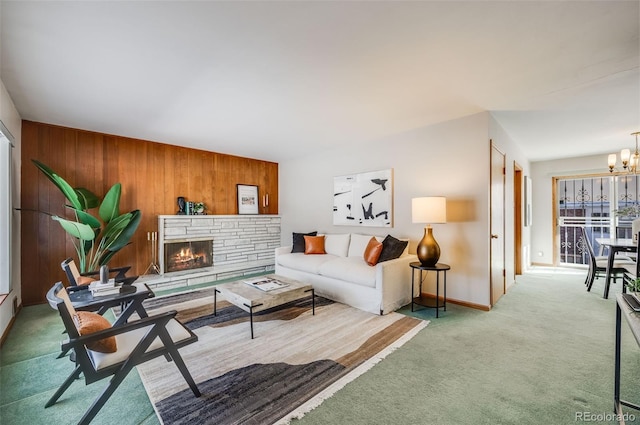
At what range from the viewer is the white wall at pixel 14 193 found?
9.12 ft

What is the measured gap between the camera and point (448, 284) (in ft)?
12.5

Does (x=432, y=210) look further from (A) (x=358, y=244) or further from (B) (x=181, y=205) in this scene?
(B) (x=181, y=205)

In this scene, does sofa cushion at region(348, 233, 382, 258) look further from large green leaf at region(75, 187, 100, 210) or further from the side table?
large green leaf at region(75, 187, 100, 210)

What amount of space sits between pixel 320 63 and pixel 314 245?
313cm

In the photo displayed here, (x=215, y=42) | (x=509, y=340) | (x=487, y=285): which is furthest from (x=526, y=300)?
(x=215, y=42)

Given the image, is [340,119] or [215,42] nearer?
[215,42]

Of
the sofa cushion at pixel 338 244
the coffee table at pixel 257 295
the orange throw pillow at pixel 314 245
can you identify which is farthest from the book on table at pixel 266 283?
the sofa cushion at pixel 338 244

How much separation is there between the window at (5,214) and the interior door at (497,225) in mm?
5720

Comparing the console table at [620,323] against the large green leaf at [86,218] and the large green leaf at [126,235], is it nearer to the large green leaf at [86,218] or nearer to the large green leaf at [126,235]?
the large green leaf at [126,235]

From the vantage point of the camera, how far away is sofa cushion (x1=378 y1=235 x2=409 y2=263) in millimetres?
3676

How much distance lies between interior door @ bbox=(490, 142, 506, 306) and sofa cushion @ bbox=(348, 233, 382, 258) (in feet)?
5.08

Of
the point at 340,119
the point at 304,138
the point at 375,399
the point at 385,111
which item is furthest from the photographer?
the point at 304,138

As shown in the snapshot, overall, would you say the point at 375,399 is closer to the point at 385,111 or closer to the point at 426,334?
the point at 426,334

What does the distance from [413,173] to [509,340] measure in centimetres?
240
